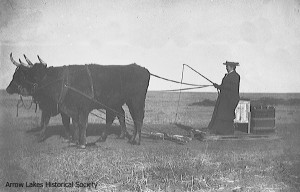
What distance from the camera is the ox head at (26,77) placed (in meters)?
5.08

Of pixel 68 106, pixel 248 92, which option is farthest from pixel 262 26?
pixel 68 106

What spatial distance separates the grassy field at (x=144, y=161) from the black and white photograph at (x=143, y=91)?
16 mm

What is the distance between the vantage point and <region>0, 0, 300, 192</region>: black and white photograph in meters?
4.98

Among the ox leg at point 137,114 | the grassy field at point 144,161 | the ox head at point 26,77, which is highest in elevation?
the ox head at point 26,77

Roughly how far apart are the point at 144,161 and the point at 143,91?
1.14 m

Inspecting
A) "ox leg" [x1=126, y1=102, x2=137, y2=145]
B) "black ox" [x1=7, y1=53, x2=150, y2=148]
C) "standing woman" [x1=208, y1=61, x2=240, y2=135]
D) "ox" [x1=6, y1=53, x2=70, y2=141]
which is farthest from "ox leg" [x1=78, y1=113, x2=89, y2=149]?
"standing woman" [x1=208, y1=61, x2=240, y2=135]

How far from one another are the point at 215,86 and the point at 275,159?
1.51 metres

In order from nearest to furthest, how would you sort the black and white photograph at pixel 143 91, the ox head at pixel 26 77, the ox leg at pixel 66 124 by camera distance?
1. the black and white photograph at pixel 143 91
2. the ox head at pixel 26 77
3. the ox leg at pixel 66 124

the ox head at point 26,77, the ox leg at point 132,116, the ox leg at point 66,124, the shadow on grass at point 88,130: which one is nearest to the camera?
the ox head at point 26,77

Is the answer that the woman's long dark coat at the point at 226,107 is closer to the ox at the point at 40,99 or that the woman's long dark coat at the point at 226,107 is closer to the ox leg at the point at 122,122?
the ox leg at the point at 122,122

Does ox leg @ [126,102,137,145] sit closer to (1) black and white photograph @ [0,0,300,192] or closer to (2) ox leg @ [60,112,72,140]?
(1) black and white photograph @ [0,0,300,192]

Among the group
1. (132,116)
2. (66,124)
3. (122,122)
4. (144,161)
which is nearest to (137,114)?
(132,116)

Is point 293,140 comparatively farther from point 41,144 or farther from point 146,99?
point 41,144

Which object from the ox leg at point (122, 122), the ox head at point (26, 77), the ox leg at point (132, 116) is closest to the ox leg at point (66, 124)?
the ox head at point (26, 77)
